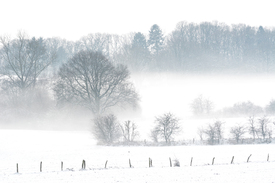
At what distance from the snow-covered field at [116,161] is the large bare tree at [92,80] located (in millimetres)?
5692

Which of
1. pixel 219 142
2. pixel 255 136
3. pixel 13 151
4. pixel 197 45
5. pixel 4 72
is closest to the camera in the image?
pixel 13 151

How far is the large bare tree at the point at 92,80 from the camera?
4259 cm

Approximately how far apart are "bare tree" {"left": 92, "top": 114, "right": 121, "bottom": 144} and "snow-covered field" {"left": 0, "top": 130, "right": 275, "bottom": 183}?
194cm

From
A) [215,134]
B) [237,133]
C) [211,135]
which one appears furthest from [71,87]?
[237,133]

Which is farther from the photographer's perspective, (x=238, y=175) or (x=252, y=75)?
(x=252, y=75)

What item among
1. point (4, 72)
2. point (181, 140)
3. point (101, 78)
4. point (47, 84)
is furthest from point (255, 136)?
point (4, 72)

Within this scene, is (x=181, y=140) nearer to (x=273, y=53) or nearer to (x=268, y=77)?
(x=268, y=77)

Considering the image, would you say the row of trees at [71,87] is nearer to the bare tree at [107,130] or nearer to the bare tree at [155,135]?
the bare tree at [107,130]

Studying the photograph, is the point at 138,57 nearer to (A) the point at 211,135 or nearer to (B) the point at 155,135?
(B) the point at 155,135

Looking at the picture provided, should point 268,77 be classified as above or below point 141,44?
below

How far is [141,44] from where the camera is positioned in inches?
3236

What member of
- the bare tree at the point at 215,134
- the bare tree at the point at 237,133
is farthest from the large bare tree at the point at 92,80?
the bare tree at the point at 237,133

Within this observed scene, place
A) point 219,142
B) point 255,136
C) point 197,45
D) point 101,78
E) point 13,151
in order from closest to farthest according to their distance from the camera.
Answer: point 13,151, point 219,142, point 255,136, point 101,78, point 197,45

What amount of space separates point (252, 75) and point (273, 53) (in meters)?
8.80
